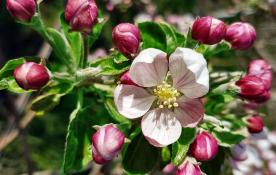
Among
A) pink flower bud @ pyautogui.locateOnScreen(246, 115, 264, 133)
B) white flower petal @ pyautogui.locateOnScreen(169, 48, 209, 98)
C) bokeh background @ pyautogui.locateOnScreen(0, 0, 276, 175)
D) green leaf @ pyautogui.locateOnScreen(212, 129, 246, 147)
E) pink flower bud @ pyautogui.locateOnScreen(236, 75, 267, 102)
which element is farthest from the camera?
bokeh background @ pyautogui.locateOnScreen(0, 0, 276, 175)

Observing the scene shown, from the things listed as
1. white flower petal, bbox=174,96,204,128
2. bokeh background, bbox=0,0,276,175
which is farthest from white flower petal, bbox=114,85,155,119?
bokeh background, bbox=0,0,276,175

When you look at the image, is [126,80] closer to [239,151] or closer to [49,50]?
[239,151]

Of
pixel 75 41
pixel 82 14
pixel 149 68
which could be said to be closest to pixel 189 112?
pixel 149 68

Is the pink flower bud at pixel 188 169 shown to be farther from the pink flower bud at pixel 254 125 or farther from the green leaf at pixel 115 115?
the pink flower bud at pixel 254 125

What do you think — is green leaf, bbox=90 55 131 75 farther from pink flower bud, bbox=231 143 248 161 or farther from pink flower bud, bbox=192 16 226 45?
pink flower bud, bbox=231 143 248 161

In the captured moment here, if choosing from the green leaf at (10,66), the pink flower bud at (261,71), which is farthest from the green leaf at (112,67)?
the pink flower bud at (261,71)
